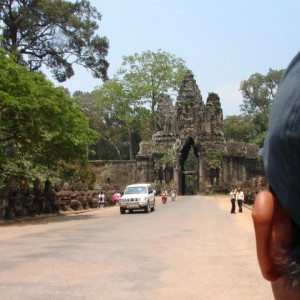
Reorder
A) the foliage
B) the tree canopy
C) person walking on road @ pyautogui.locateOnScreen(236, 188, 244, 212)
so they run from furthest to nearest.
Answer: the tree canopy
person walking on road @ pyautogui.locateOnScreen(236, 188, 244, 212)
the foliage

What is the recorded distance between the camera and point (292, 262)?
944mm

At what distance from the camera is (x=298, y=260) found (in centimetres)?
94

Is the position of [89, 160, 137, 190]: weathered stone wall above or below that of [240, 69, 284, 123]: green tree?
below

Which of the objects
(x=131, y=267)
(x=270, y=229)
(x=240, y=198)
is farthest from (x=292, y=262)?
(x=240, y=198)

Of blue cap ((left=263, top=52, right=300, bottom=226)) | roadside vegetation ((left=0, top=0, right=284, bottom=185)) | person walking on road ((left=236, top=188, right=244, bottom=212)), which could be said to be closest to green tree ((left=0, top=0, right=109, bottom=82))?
roadside vegetation ((left=0, top=0, right=284, bottom=185))

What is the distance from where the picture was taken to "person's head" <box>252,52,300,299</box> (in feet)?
3.05

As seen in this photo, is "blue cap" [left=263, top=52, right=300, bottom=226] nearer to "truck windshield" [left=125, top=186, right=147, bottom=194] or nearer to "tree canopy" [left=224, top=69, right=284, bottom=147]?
"truck windshield" [left=125, top=186, right=147, bottom=194]

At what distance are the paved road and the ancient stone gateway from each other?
125ft

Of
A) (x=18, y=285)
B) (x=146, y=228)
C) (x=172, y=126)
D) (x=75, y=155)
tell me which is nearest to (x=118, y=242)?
(x=146, y=228)

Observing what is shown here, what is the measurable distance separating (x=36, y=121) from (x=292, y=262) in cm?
1913

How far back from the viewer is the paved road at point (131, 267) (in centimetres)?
→ 647

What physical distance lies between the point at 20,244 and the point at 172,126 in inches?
1717

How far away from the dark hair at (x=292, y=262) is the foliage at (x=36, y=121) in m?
17.6

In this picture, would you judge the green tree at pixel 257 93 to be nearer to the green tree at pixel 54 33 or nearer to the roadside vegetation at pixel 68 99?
the roadside vegetation at pixel 68 99
